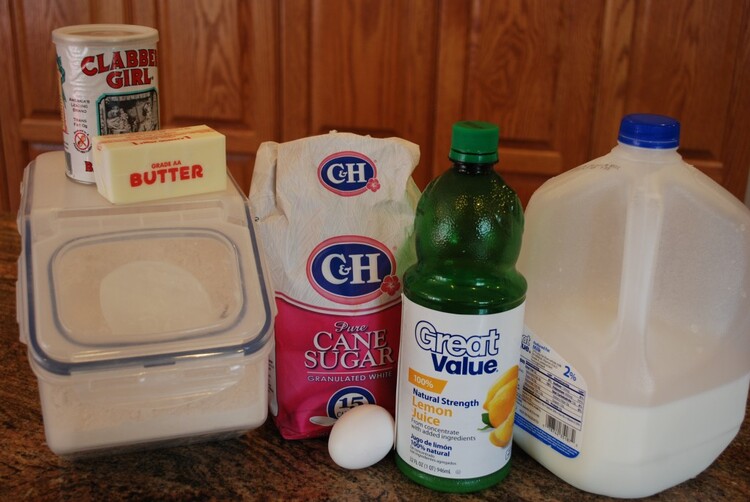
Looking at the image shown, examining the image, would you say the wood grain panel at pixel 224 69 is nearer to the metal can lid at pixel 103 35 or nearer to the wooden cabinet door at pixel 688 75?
the wooden cabinet door at pixel 688 75

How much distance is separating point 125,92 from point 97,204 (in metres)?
0.12

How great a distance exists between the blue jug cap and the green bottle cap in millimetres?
111

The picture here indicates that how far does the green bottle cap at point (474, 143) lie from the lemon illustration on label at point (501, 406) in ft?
0.59

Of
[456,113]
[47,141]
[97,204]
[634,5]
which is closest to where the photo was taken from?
[97,204]

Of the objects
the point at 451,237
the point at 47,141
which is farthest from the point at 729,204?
the point at 47,141

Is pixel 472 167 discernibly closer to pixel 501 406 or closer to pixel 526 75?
pixel 501 406

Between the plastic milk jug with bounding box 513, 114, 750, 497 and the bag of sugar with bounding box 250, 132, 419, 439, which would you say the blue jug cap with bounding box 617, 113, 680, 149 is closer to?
the plastic milk jug with bounding box 513, 114, 750, 497

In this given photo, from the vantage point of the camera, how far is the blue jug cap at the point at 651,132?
686mm

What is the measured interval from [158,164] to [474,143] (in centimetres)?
30

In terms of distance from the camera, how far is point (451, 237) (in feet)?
2.39

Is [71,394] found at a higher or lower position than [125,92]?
lower

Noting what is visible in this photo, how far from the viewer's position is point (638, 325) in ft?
2.26

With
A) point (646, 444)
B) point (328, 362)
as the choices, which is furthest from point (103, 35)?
point (646, 444)

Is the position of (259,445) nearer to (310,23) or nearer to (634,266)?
(634,266)
